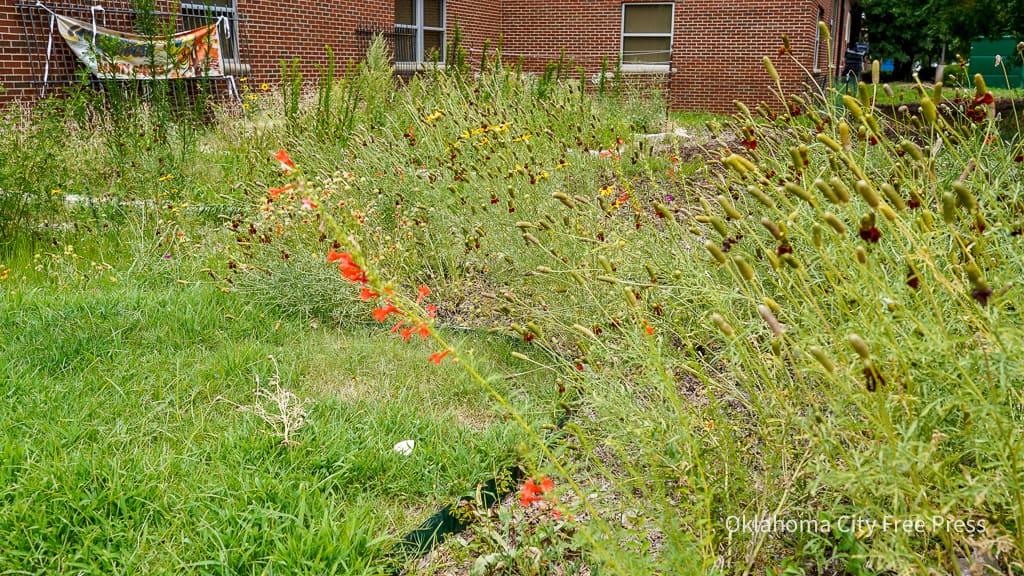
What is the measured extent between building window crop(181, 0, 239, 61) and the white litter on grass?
924 cm

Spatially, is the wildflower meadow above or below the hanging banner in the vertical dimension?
below

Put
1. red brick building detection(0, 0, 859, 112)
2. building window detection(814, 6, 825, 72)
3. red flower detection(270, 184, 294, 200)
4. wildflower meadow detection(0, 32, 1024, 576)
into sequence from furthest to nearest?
building window detection(814, 6, 825, 72), red brick building detection(0, 0, 859, 112), red flower detection(270, 184, 294, 200), wildflower meadow detection(0, 32, 1024, 576)

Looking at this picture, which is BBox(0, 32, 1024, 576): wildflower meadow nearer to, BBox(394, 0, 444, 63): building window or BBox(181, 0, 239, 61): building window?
BBox(181, 0, 239, 61): building window

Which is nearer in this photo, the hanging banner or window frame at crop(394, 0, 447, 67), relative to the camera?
the hanging banner

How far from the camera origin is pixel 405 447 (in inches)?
100

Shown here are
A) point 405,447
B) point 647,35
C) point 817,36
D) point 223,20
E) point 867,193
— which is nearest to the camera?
point 867,193

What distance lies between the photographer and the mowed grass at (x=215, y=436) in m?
2.04

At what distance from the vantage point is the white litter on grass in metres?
2.52

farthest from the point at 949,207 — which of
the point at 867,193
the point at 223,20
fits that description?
the point at 223,20

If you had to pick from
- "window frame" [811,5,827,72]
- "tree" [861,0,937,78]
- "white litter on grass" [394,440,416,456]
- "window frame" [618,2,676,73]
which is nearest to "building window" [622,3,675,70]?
"window frame" [618,2,676,73]

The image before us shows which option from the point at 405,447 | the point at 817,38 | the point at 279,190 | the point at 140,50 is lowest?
the point at 405,447

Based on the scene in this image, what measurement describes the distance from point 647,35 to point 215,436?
51.7 ft

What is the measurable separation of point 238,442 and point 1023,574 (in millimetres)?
2041

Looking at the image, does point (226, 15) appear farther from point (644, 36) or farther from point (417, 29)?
point (644, 36)
